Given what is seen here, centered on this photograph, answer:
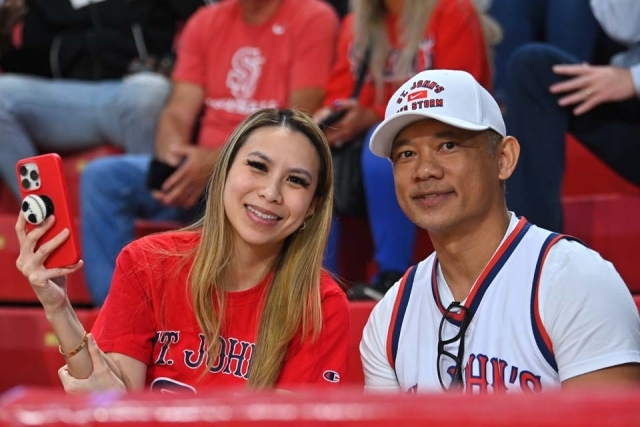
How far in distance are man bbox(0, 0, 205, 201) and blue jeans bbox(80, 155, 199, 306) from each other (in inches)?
11.6

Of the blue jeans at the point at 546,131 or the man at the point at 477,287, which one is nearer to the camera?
the man at the point at 477,287

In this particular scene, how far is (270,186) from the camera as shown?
2078mm

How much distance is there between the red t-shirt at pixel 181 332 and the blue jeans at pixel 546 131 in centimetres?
83

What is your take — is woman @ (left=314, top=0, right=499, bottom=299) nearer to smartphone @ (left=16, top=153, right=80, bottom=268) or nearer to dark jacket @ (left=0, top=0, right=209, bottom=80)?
dark jacket @ (left=0, top=0, right=209, bottom=80)

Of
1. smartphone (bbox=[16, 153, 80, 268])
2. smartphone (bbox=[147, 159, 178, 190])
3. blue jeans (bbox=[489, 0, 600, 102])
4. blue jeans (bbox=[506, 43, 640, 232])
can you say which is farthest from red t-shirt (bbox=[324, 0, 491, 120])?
smartphone (bbox=[16, 153, 80, 268])

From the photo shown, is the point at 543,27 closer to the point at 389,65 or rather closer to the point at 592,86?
the point at 389,65

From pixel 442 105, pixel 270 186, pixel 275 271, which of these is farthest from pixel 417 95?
pixel 275 271

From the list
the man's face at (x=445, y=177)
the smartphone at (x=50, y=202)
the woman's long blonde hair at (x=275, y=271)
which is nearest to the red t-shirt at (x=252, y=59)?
the woman's long blonde hair at (x=275, y=271)

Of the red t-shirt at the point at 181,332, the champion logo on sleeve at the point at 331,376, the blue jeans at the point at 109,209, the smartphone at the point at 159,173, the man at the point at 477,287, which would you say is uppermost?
the man at the point at 477,287

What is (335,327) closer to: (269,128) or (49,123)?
(269,128)

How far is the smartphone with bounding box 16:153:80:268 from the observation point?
179 centimetres

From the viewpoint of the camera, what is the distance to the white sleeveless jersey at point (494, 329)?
175 centimetres

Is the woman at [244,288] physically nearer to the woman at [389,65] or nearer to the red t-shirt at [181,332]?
the red t-shirt at [181,332]

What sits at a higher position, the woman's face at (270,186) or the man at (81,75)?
the woman's face at (270,186)
